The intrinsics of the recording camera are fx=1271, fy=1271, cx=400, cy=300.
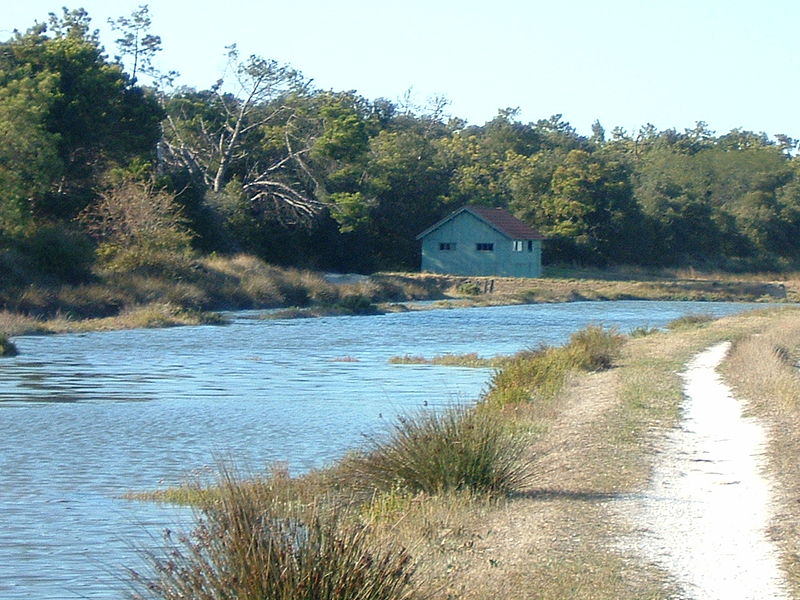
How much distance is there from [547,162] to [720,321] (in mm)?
49572

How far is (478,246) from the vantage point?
88.1 m

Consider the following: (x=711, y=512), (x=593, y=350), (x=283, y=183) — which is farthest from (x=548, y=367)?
(x=283, y=183)

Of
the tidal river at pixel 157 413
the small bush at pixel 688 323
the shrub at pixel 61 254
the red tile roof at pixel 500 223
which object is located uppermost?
the red tile roof at pixel 500 223

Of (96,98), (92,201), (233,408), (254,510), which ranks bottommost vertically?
(233,408)

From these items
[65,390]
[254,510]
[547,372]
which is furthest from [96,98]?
[254,510]

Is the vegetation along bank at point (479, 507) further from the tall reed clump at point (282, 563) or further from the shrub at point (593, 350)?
the shrub at point (593, 350)

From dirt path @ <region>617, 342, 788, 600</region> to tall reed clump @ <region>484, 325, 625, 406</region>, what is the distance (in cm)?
444

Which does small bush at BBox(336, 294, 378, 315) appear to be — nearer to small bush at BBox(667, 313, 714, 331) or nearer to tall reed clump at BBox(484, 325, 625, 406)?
small bush at BBox(667, 313, 714, 331)

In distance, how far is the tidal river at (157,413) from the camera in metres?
13.0

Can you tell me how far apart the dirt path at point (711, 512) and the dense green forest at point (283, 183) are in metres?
40.1

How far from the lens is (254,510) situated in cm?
785

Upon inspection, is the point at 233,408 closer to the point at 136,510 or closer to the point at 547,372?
the point at 547,372

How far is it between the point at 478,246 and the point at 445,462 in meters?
76.2

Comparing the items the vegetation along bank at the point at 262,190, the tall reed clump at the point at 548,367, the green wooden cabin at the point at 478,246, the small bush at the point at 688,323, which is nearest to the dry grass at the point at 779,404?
the tall reed clump at the point at 548,367
